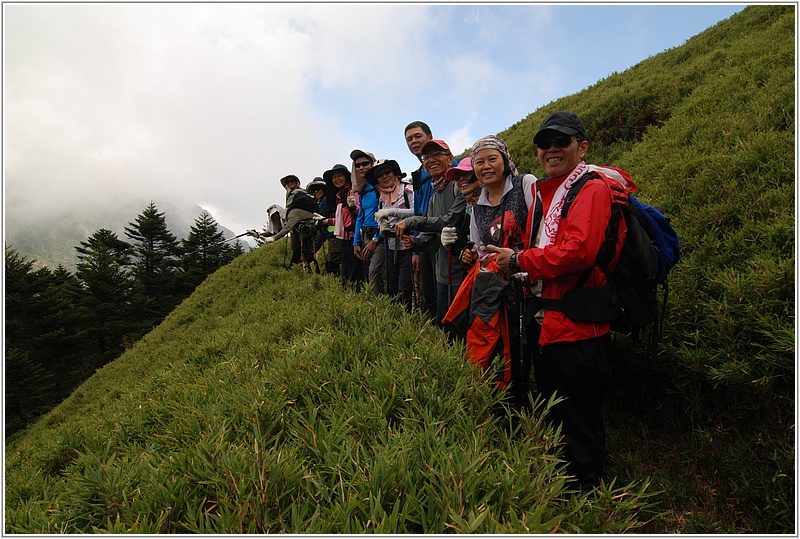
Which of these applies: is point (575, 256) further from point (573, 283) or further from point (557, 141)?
point (557, 141)

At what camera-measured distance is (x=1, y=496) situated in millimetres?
1843

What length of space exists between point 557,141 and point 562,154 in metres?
0.10

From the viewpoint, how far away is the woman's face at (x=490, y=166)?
124 inches

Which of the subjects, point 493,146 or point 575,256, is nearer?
point 575,256

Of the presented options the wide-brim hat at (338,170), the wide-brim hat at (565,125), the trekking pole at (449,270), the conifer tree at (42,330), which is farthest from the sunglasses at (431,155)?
the conifer tree at (42,330)

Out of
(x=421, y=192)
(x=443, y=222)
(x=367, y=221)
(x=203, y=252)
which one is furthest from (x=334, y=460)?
(x=203, y=252)

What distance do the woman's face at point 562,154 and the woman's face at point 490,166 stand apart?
0.47 metres

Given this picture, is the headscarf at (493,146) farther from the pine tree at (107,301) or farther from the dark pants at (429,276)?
A: the pine tree at (107,301)

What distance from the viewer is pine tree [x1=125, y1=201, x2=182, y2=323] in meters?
40.4

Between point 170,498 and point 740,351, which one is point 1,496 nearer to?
point 170,498

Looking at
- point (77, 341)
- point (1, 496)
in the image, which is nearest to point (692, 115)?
point (1, 496)

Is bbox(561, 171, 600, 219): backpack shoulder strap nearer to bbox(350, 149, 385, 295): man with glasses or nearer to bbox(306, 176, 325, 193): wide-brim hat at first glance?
bbox(350, 149, 385, 295): man with glasses

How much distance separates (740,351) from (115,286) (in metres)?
46.6

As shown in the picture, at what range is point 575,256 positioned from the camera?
7.64ft
